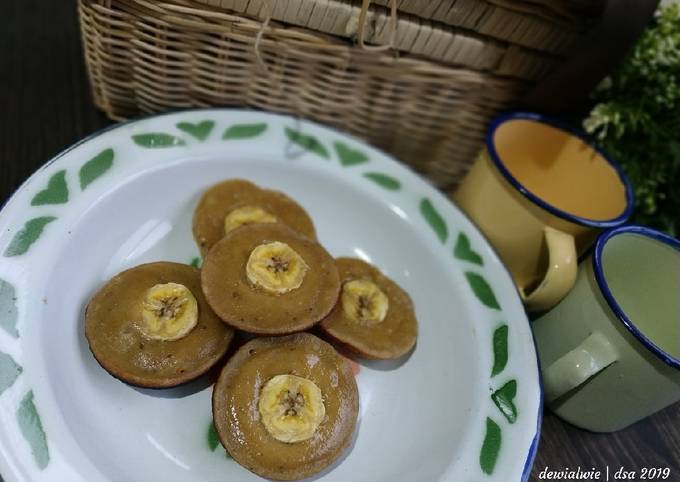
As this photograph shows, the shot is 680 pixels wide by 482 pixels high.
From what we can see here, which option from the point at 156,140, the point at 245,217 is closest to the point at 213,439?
the point at 245,217

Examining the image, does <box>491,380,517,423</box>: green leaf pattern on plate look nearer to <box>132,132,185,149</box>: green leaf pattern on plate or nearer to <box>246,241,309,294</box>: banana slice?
<box>246,241,309,294</box>: banana slice

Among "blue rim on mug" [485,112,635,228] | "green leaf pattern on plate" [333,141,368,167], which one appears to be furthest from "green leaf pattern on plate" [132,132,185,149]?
"blue rim on mug" [485,112,635,228]

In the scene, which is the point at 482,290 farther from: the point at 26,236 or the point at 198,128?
the point at 26,236

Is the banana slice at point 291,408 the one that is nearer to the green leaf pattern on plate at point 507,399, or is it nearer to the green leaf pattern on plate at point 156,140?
the green leaf pattern on plate at point 507,399

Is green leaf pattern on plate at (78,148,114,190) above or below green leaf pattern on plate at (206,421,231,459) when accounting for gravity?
above

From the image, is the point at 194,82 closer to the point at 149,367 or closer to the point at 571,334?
the point at 149,367

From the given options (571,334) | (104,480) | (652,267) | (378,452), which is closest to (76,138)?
(104,480)

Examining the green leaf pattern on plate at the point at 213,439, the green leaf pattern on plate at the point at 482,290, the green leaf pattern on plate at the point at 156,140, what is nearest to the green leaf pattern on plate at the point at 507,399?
the green leaf pattern on plate at the point at 482,290
